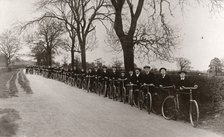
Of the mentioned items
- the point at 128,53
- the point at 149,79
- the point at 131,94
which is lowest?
the point at 131,94

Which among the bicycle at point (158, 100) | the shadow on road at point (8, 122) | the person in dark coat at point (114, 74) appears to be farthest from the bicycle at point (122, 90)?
the shadow on road at point (8, 122)

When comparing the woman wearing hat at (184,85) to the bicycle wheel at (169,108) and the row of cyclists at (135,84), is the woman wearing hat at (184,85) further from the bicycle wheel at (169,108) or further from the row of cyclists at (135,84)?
the bicycle wheel at (169,108)

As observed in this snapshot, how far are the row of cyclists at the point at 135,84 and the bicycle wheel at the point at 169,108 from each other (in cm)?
28

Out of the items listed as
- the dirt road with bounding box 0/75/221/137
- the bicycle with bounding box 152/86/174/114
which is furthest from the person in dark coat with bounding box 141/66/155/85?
the dirt road with bounding box 0/75/221/137

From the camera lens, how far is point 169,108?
1168cm

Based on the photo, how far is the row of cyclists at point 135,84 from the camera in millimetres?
12417

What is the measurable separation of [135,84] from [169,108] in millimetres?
3432

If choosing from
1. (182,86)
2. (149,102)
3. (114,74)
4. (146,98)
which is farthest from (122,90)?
(182,86)

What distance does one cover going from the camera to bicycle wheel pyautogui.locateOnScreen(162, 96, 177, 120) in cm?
1106

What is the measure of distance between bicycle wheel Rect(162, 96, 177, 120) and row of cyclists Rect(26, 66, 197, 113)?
28 centimetres

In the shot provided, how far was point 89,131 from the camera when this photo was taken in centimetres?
905

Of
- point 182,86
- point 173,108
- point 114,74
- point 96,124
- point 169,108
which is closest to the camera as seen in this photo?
point 96,124

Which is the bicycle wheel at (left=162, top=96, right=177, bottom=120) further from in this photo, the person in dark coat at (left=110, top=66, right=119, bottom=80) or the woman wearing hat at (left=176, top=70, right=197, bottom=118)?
the person in dark coat at (left=110, top=66, right=119, bottom=80)

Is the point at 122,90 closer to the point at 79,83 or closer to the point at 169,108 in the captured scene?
the point at 169,108
